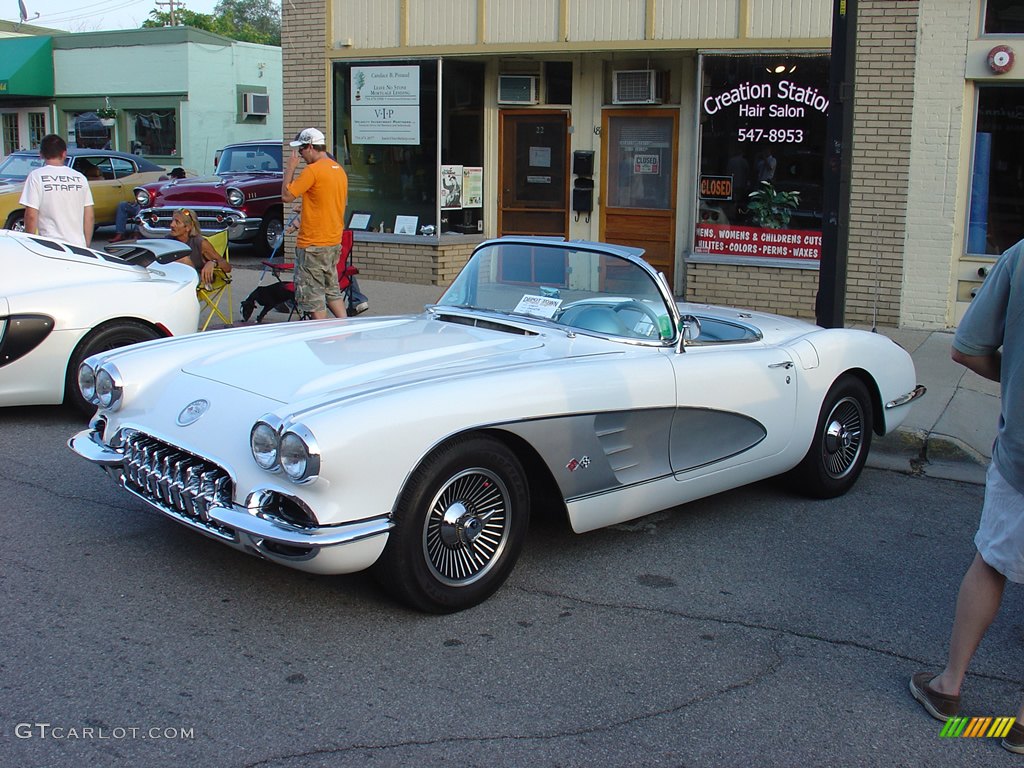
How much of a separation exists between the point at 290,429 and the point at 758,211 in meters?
9.05

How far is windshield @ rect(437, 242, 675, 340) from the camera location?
5.15 m

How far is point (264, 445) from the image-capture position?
3.86 metres

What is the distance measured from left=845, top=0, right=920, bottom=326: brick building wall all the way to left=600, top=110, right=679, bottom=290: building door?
235cm

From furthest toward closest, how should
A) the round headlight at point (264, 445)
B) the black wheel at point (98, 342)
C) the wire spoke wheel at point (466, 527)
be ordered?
the black wheel at point (98, 342) < the wire spoke wheel at point (466, 527) < the round headlight at point (264, 445)

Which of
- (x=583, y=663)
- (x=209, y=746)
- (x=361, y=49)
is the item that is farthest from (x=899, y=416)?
(x=361, y=49)

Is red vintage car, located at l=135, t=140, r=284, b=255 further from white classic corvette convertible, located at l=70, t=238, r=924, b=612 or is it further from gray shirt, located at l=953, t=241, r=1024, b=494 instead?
gray shirt, located at l=953, t=241, r=1024, b=494

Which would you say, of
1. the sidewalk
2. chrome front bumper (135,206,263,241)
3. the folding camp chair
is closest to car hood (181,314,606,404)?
the sidewalk

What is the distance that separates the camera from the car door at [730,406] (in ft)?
16.3

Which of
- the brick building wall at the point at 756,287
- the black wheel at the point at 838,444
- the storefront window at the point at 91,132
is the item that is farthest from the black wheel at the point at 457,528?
the storefront window at the point at 91,132

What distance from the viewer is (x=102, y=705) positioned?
341 centimetres

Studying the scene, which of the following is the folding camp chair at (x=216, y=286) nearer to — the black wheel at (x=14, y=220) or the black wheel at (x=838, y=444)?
the black wheel at (x=838, y=444)

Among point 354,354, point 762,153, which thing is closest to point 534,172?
point 762,153

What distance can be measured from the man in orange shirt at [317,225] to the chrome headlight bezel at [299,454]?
5551 millimetres

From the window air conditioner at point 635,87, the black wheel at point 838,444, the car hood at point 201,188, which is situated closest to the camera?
the black wheel at point 838,444
